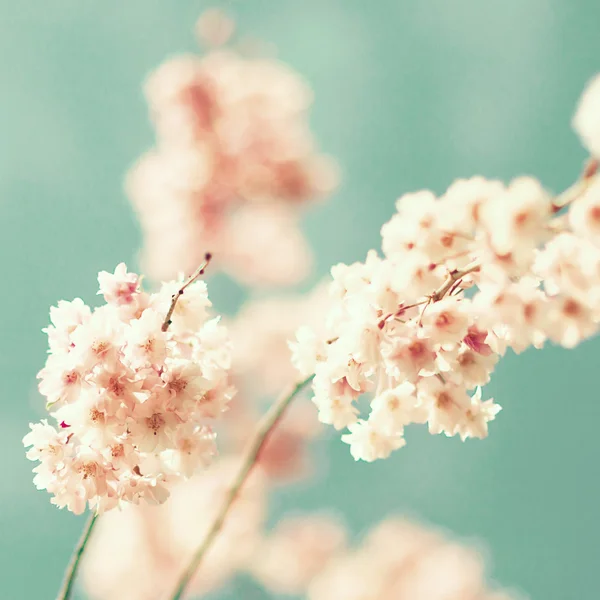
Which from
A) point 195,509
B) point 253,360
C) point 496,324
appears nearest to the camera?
point 496,324

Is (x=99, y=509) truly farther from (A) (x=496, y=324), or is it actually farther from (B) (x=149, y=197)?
(B) (x=149, y=197)

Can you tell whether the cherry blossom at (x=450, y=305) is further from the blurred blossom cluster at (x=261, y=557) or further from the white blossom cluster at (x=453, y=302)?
the blurred blossom cluster at (x=261, y=557)

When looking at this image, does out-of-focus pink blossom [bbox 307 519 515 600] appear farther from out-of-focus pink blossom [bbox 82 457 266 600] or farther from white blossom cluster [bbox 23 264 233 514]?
white blossom cluster [bbox 23 264 233 514]

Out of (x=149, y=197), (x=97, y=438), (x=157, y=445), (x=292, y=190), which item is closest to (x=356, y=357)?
(x=157, y=445)

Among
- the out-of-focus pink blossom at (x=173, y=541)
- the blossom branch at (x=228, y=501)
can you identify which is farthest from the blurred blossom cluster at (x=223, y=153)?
the blossom branch at (x=228, y=501)

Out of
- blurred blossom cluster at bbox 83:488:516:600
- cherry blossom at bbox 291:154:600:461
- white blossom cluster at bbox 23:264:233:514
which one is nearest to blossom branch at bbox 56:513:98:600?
white blossom cluster at bbox 23:264:233:514

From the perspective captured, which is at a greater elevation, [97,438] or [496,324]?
[496,324]
